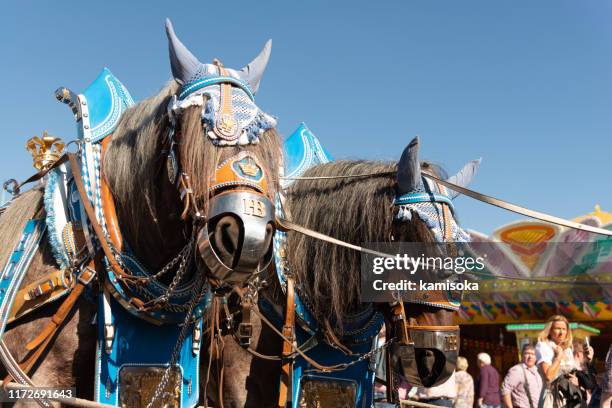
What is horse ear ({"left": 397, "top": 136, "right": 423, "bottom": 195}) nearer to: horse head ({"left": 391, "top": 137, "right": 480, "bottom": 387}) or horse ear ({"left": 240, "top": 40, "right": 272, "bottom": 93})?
horse head ({"left": 391, "top": 137, "right": 480, "bottom": 387})

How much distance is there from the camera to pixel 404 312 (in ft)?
12.9

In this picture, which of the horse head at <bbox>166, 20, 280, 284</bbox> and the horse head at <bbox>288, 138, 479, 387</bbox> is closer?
the horse head at <bbox>166, 20, 280, 284</bbox>

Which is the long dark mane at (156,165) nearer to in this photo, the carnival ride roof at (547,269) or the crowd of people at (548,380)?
the crowd of people at (548,380)

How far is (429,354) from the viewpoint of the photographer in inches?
150

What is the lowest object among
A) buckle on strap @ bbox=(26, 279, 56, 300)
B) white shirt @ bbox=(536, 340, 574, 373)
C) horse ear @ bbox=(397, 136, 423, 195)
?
buckle on strap @ bbox=(26, 279, 56, 300)

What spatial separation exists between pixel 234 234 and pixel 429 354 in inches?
63.1

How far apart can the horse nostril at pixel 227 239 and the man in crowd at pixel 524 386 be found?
486 cm

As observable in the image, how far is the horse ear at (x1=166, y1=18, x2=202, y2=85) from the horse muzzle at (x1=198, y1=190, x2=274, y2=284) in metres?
0.73

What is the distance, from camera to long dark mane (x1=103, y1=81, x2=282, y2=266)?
2959 mm

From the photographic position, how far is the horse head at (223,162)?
2.78 m

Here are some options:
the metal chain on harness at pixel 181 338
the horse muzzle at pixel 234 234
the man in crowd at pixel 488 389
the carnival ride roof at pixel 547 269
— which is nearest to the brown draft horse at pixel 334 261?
the metal chain on harness at pixel 181 338

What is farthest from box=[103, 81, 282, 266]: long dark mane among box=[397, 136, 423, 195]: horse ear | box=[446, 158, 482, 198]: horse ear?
box=[446, 158, 482, 198]: horse ear

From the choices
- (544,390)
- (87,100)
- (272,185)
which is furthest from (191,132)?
(544,390)

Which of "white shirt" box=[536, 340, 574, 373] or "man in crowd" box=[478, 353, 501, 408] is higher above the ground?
"white shirt" box=[536, 340, 574, 373]
